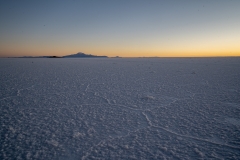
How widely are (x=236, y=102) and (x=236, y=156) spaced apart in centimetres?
155

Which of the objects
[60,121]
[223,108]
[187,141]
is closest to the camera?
[187,141]

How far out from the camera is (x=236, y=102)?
2354 millimetres

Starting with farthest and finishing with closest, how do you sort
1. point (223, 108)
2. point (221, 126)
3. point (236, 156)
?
1. point (223, 108)
2. point (221, 126)
3. point (236, 156)

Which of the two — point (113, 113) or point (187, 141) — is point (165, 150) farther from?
point (113, 113)

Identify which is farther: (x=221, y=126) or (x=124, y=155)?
(x=221, y=126)

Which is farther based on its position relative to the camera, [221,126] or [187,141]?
[221,126]

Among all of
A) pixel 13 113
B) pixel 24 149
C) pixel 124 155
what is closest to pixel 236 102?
pixel 124 155

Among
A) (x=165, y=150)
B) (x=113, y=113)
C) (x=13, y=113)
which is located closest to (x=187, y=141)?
(x=165, y=150)

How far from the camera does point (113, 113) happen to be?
6.48ft

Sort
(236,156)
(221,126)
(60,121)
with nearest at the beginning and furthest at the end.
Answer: (236,156), (221,126), (60,121)

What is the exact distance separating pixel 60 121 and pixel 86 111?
0.38 metres

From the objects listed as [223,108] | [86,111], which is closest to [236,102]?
[223,108]

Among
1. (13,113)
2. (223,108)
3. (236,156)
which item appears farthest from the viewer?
(223,108)

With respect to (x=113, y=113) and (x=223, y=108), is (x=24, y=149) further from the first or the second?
(x=223, y=108)
